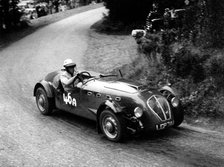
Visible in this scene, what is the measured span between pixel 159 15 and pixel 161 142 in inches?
484

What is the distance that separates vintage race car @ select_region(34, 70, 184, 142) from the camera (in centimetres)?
821

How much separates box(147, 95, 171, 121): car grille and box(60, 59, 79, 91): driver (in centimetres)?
213

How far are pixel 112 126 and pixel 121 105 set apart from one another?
501 millimetres

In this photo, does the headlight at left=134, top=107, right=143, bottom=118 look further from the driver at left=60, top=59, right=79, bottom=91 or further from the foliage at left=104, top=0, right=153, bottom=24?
the foliage at left=104, top=0, right=153, bottom=24

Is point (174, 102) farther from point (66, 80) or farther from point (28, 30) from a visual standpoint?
point (28, 30)

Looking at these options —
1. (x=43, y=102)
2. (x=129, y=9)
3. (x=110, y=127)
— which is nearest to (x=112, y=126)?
(x=110, y=127)

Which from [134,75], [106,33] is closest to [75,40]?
[106,33]

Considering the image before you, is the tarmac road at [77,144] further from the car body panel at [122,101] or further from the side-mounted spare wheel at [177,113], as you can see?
the car body panel at [122,101]

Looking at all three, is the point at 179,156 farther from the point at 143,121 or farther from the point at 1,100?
the point at 1,100

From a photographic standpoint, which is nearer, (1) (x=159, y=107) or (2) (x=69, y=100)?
(1) (x=159, y=107)

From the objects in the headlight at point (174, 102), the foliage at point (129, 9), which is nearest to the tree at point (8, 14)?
the foliage at point (129, 9)

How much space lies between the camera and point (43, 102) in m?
10.7

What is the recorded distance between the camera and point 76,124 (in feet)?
32.4

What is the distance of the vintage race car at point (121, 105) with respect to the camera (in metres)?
8.21
